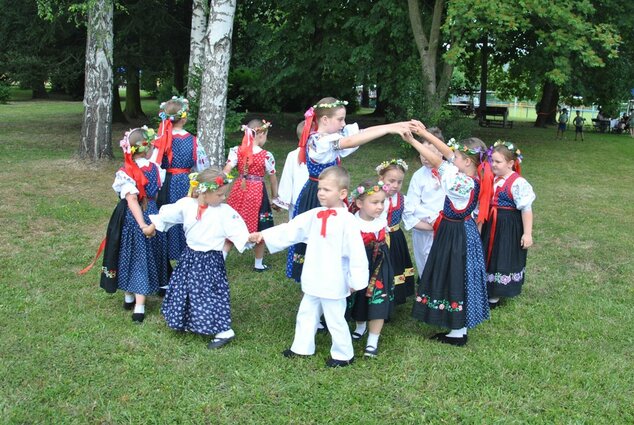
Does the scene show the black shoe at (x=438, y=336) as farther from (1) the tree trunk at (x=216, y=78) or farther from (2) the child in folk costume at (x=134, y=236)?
(1) the tree trunk at (x=216, y=78)

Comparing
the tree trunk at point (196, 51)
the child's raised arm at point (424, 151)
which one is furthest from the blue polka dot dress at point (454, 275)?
the tree trunk at point (196, 51)

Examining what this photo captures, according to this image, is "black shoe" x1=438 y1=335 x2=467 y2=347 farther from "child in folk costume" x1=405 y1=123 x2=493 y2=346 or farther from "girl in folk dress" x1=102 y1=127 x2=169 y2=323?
"girl in folk dress" x1=102 y1=127 x2=169 y2=323

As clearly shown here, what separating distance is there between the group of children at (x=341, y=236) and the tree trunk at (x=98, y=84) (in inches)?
241

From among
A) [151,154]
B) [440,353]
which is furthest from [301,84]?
[440,353]

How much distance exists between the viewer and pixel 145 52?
16.7m

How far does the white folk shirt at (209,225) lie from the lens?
174 inches

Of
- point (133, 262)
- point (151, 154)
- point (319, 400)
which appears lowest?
point (319, 400)

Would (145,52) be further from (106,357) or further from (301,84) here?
(106,357)

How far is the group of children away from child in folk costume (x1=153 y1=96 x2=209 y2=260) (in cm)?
1

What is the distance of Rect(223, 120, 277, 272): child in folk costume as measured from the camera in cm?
634

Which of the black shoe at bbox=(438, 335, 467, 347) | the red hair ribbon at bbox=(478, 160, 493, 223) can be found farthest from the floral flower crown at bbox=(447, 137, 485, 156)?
the black shoe at bbox=(438, 335, 467, 347)

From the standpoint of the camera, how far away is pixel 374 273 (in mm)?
4434

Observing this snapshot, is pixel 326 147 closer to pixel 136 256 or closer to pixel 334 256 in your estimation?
pixel 334 256

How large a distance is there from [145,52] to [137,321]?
43.9 ft
